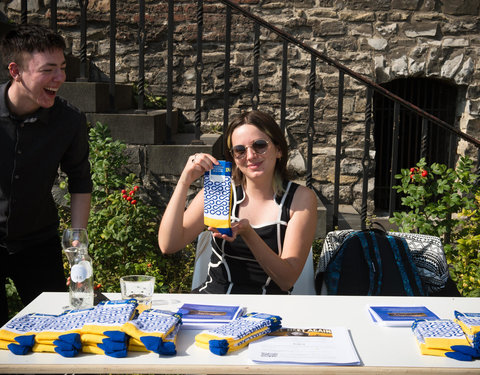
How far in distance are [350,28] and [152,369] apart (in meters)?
4.62

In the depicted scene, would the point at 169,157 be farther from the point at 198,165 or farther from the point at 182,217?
the point at 198,165

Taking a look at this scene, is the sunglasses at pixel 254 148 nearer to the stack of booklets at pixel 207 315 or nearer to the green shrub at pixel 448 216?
the stack of booklets at pixel 207 315

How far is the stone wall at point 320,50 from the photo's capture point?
532 cm

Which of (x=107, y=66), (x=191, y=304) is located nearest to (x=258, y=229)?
(x=191, y=304)

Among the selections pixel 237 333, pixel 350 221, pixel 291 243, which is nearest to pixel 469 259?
pixel 350 221

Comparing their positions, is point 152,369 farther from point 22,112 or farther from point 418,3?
point 418,3

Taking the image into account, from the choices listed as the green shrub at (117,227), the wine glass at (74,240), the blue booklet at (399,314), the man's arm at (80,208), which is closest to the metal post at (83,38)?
the green shrub at (117,227)

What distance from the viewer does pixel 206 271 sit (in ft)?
8.23

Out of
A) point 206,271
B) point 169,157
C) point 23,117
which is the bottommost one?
point 206,271

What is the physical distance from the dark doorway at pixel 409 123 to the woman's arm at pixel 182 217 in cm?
370

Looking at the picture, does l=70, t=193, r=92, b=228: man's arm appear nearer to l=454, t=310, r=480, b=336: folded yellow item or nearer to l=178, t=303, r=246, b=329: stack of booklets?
l=178, t=303, r=246, b=329: stack of booklets

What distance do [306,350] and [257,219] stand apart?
996mm

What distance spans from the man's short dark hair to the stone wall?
3.36 m

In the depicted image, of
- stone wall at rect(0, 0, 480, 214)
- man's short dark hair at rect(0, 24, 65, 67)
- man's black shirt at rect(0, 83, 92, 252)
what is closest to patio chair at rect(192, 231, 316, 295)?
man's black shirt at rect(0, 83, 92, 252)
